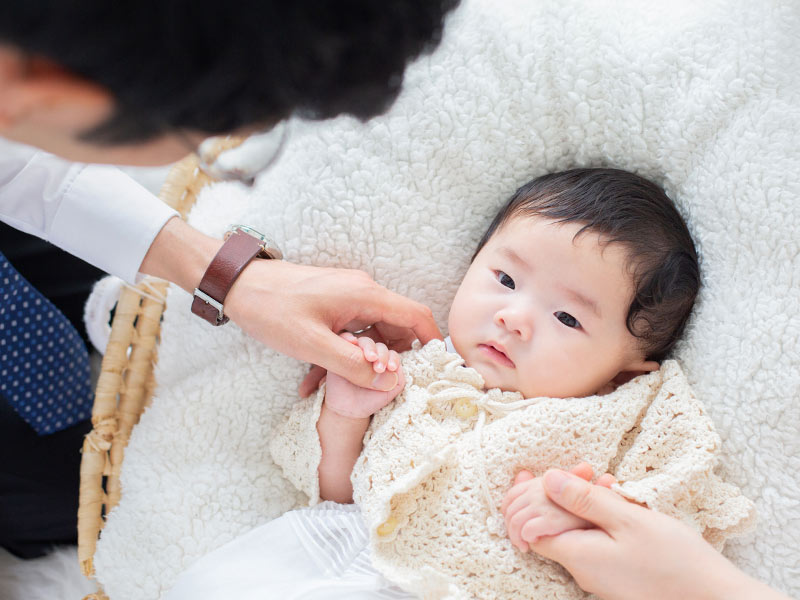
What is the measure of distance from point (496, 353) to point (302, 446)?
1.10 feet

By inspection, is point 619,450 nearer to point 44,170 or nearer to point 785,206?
point 785,206

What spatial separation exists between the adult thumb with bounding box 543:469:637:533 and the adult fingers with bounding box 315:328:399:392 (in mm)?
270

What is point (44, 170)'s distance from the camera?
106cm

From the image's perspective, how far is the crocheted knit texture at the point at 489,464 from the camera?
96cm

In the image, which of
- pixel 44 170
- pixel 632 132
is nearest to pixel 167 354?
pixel 44 170

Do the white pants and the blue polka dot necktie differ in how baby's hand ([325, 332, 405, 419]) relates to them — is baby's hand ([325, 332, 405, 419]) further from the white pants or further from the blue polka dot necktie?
the blue polka dot necktie

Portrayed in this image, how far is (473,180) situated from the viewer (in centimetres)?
125

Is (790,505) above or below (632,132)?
below

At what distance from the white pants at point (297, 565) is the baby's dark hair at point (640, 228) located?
528 millimetres

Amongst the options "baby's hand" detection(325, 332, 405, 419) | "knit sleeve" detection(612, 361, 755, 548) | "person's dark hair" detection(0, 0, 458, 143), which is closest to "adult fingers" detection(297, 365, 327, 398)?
"baby's hand" detection(325, 332, 405, 419)

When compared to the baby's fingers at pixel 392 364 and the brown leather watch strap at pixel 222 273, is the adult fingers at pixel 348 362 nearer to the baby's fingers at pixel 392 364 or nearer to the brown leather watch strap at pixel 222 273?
the baby's fingers at pixel 392 364

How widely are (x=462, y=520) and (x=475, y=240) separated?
0.51m

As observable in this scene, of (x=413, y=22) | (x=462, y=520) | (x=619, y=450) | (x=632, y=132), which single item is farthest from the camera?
(x=632, y=132)

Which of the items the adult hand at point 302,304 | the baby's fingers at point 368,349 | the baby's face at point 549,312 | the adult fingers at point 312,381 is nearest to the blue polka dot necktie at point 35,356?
the adult hand at point 302,304
